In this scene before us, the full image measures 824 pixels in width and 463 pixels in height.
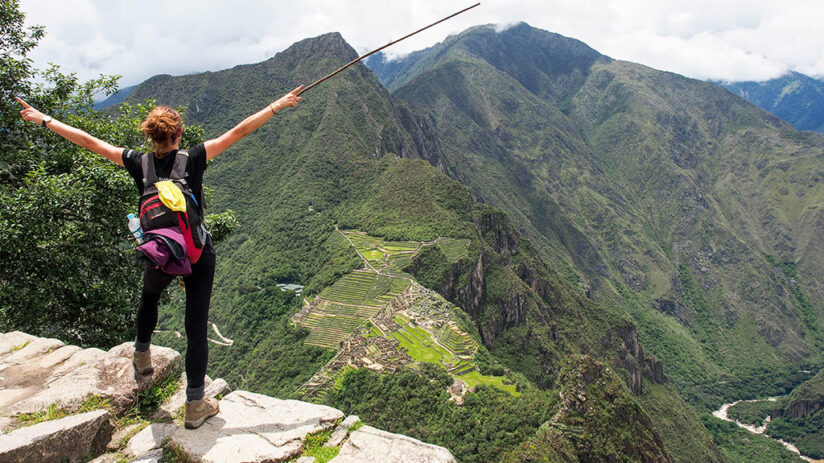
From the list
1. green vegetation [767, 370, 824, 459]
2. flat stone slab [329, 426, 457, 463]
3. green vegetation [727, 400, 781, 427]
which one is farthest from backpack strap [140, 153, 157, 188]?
green vegetation [727, 400, 781, 427]

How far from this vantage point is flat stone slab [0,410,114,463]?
4773mm

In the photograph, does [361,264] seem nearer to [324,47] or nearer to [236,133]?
[236,133]

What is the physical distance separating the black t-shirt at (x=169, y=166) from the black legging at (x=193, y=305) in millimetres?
787

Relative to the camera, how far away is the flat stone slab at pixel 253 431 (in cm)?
551

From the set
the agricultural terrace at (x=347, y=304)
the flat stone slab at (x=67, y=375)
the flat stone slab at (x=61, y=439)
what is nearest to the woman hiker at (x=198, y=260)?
the flat stone slab at (x=67, y=375)

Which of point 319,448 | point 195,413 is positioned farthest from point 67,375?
point 319,448

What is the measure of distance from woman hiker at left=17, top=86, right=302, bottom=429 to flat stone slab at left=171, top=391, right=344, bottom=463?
25cm

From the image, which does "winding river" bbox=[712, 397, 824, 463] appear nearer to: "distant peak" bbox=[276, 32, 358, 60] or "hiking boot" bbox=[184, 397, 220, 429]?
"hiking boot" bbox=[184, 397, 220, 429]

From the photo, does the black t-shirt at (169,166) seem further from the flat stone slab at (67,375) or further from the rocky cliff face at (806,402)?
the rocky cliff face at (806,402)

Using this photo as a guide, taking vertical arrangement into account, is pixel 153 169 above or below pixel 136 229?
above

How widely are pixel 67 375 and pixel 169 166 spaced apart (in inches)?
151

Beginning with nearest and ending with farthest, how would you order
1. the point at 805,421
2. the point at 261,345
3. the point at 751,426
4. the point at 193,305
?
the point at 193,305 < the point at 261,345 < the point at 805,421 < the point at 751,426

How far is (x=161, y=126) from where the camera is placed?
17.5 feet

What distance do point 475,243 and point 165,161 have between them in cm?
8209
